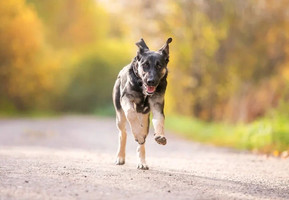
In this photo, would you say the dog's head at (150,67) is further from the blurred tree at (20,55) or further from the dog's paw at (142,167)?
the blurred tree at (20,55)

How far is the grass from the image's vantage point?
513 inches

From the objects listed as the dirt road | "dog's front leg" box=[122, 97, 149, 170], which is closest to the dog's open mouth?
"dog's front leg" box=[122, 97, 149, 170]

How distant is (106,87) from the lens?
4353 cm

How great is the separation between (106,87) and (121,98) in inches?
1388

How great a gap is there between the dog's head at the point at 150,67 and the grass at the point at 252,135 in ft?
16.9

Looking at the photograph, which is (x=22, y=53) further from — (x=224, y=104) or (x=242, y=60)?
(x=242, y=60)

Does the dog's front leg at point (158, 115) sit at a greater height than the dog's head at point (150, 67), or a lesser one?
lesser

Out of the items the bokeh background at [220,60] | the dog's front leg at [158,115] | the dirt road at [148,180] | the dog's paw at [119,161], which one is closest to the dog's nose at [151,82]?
the dog's front leg at [158,115]

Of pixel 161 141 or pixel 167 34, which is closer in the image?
pixel 161 141

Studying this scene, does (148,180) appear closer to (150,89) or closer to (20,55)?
(150,89)

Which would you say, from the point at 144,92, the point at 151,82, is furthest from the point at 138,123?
the point at 151,82

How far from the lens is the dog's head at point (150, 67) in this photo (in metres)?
7.77

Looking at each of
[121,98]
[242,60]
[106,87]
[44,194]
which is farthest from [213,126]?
[106,87]

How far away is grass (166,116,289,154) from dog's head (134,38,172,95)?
5.14 metres
